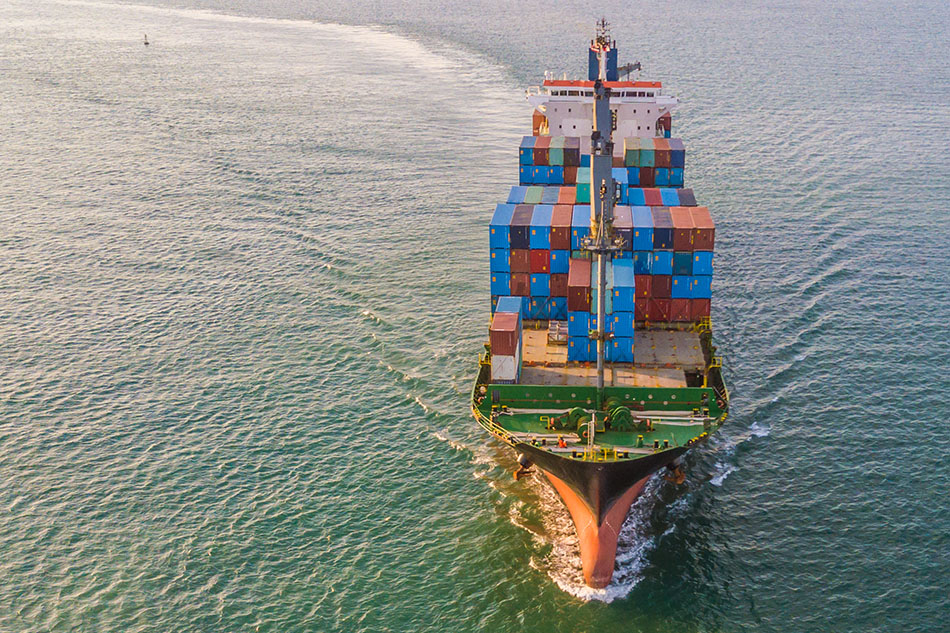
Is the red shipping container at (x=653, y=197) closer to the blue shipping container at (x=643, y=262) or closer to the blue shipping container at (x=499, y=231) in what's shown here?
the blue shipping container at (x=643, y=262)

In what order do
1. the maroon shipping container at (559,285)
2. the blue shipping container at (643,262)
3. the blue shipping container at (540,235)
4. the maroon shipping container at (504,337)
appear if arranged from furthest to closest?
the maroon shipping container at (559,285)
the blue shipping container at (643,262)
the blue shipping container at (540,235)
the maroon shipping container at (504,337)

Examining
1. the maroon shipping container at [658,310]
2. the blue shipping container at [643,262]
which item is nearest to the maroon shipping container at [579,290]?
the blue shipping container at [643,262]

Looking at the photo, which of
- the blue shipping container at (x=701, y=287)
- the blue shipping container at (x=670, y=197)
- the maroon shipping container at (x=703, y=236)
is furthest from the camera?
the blue shipping container at (x=670, y=197)

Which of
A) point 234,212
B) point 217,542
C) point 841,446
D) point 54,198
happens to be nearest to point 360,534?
point 217,542

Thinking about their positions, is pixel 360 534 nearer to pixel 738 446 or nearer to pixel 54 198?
pixel 738 446

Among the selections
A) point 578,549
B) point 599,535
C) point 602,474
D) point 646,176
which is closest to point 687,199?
point 646,176

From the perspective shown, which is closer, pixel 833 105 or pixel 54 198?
pixel 54 198
